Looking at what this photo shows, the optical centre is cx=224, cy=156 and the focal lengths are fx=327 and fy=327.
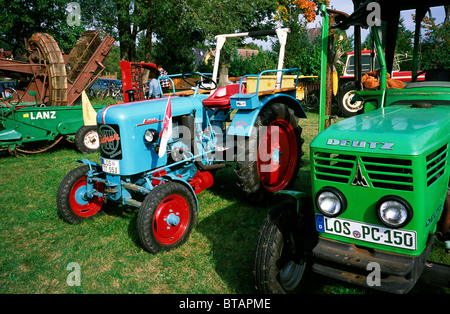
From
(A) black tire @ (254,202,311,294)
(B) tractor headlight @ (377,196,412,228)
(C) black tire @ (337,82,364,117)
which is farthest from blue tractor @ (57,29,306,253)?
(C) black tire @ (337,82,364,117)

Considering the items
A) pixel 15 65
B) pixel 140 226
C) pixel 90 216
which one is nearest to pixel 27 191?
pixel 90 216

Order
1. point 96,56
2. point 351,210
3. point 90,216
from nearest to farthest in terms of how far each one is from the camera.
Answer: point 351,210 < point 90,216 < point 96,56

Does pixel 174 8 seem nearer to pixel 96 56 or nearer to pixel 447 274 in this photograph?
pixel 96 56

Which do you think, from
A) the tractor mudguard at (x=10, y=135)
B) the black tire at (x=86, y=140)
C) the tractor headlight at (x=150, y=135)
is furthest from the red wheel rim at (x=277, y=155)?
the tractor mudguard at (x=10, y=135)

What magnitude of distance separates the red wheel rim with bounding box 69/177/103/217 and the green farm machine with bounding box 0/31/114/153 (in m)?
2.61

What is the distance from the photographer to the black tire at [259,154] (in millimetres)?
3680

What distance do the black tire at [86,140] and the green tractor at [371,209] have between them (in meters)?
5.91

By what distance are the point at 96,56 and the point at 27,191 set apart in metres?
4.88

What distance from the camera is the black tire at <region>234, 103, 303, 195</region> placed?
3.68 meters

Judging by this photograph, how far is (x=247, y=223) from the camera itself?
3588 mm

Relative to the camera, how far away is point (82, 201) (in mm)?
3715

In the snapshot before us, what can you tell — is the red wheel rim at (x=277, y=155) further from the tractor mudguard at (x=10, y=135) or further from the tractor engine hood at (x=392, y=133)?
the tractor mudguard at (x=10, y=135)

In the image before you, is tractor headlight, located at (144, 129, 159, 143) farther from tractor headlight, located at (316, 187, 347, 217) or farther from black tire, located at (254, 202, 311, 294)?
tractor headlight, located at (316, 187, 347, 217)

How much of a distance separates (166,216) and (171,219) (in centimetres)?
6
